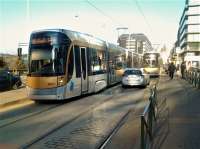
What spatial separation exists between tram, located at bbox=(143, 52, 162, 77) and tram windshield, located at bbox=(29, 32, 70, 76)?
3134cm

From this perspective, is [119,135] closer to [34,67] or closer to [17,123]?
[17,123]

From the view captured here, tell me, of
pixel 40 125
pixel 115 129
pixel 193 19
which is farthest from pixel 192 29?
pixel 115 129

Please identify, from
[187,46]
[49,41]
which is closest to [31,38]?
[49,41]

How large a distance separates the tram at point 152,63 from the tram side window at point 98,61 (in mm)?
Result: 23265

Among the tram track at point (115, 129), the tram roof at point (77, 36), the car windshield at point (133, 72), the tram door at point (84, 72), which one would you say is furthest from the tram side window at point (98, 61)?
the tram track at point (115, 129)

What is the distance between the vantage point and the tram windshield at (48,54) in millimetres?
17094

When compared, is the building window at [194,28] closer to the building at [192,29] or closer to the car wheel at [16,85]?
the building at [192,29]

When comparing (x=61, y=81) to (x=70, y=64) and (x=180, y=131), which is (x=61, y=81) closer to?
(x=70, y=64)

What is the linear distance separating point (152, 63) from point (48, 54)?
3289 centimetres

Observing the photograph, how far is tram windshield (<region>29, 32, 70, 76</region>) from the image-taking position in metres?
17.1

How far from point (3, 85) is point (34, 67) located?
873 cm

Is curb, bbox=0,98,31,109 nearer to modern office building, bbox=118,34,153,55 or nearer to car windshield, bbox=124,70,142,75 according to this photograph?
car windshield, bbox=124,70,142,75

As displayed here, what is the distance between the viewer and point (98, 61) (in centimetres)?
2303

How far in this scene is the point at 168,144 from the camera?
861 cm
